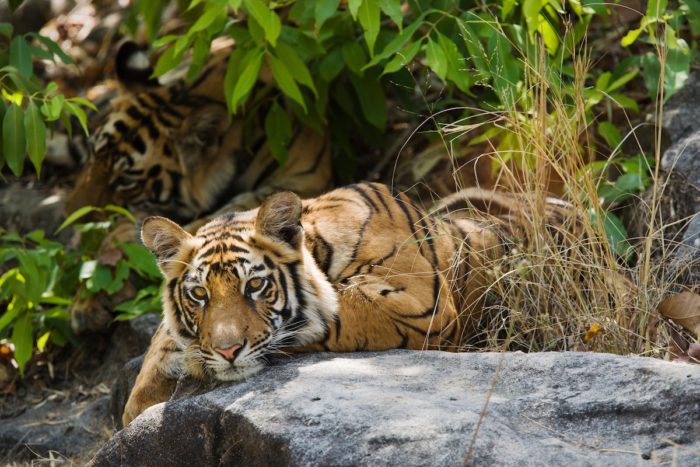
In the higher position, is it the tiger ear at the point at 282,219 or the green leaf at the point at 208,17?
the green leaf at the point at 208,17

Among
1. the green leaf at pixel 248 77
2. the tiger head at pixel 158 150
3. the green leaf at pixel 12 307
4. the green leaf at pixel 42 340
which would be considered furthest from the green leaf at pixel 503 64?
the green leaf at pixel 42 340

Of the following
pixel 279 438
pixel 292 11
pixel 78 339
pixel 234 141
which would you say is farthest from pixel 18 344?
pixel 279 438

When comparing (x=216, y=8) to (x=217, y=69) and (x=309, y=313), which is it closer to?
(x=309, y=313)

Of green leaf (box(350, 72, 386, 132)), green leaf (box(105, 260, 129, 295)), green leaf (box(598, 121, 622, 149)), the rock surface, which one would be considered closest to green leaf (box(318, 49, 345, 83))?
green leaf (box(350, 72, 386, 132))

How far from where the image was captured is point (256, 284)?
11.0 ft

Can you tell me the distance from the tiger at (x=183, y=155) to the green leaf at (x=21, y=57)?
136 cm

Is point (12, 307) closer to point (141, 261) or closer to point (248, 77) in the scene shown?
point (141, 261)

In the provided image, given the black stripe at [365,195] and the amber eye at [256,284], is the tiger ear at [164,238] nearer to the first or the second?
the amber eye at [256,284]

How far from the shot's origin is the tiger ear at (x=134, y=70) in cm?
602

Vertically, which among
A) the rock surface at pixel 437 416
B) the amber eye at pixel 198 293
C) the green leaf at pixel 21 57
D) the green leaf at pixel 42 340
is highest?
the green leaf at pixel 21 57

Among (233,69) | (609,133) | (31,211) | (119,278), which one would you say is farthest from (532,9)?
(31,211)

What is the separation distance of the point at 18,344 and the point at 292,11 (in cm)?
208

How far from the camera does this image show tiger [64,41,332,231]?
5949mm

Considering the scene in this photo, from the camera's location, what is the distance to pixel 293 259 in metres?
3.51
